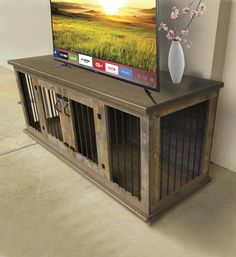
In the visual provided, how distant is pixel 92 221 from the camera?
1.64m

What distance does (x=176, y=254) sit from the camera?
1.40 meters

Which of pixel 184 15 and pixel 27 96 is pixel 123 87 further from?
pixel 27 96

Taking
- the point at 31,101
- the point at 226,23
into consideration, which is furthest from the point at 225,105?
the point at 31,101

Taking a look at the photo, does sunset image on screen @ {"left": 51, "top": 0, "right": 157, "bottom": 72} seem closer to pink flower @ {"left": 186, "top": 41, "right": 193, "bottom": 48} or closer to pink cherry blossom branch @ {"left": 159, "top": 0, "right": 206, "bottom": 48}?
pink cherry blossom branch @ {"left": 159, "top": 0, "right": 206, "bottom": 48}

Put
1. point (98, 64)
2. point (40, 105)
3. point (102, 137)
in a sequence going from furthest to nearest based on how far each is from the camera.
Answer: point (40, 105) → point (98, 64) → point (102, 137)

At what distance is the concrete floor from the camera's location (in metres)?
1.45

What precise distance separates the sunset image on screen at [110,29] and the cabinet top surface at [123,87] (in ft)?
0.45

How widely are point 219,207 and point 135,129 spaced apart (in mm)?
864

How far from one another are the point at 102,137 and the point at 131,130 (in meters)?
0.30

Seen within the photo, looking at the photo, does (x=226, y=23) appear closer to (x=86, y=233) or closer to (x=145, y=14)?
(x=145, y=14)

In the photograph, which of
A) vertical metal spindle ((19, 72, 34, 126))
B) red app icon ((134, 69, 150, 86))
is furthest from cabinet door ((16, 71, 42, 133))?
red app icon ((134, 69, 150, 86))

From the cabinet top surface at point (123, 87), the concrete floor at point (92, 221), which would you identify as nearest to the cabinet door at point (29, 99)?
the cabinet top surface at point (123, 87)

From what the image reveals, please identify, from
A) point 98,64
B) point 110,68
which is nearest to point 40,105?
point 98,64

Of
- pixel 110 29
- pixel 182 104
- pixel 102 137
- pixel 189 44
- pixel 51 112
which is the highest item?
pixel 110 29
